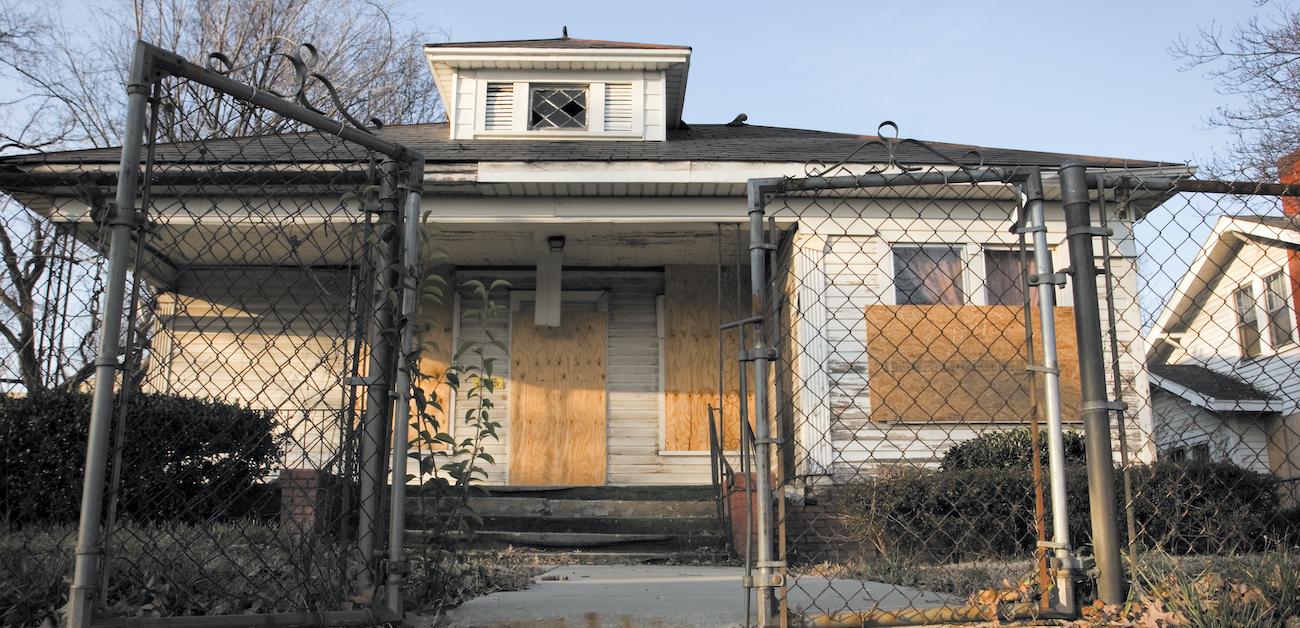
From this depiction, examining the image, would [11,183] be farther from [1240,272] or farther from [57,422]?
[1240,272]

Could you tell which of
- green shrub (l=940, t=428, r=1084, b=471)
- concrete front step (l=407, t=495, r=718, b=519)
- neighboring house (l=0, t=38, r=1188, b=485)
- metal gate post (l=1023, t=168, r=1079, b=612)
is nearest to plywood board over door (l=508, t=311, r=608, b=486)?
neighboring house (l=0, t=38, r=1188, b=485)

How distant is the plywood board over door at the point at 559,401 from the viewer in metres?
10.5

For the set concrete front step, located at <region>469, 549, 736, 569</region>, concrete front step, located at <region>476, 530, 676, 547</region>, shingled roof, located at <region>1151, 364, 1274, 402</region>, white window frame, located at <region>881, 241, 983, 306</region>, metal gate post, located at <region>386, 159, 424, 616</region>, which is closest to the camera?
metal gate post, located at <region>386, 159, 424, 616</region>

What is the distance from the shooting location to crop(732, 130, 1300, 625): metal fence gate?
313 centimetres

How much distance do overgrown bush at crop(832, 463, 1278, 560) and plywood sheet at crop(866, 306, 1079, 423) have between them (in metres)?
1.71

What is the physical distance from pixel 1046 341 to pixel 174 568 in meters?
3.01

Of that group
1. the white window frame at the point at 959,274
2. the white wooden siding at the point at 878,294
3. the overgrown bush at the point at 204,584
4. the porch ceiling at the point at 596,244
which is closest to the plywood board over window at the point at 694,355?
the porch ceiling at the point at 596,244

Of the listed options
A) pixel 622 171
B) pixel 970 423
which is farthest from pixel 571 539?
pixel 970 423

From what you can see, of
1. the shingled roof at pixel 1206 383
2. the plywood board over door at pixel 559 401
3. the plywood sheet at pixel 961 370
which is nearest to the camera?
the plywood sheet at pixel 961 370

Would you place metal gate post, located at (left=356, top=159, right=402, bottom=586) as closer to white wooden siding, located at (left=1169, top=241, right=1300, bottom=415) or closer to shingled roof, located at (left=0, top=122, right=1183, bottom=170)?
shingled roof, located at (left=0, top=122, right=1183, bottom=170)

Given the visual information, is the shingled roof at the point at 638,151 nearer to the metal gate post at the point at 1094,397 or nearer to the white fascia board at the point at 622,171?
the white fascia board at the point at 622,171

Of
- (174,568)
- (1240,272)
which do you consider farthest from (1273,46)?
(174,568)

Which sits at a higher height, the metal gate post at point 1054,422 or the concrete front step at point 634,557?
the metal gate post at point 1054,422

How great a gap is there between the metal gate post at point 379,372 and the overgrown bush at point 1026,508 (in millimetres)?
4428
